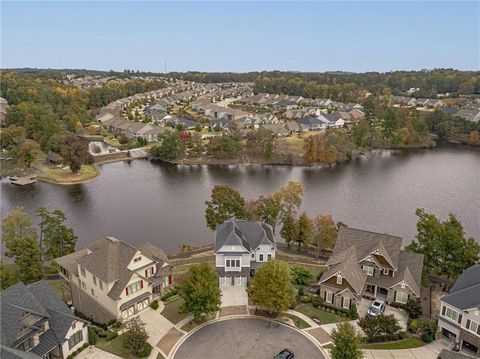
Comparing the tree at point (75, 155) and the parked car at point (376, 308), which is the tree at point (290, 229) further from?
the tree at point (75, 155)

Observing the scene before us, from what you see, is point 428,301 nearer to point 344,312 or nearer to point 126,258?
point 344,312

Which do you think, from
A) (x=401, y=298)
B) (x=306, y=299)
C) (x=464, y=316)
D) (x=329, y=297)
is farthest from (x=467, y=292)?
(x=306, y=299)

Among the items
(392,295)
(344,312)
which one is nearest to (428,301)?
(392,295)

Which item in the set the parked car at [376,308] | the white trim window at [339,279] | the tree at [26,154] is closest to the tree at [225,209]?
the white trim window at [339,279]

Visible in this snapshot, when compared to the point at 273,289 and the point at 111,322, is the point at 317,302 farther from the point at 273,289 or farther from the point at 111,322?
the point at 111,322

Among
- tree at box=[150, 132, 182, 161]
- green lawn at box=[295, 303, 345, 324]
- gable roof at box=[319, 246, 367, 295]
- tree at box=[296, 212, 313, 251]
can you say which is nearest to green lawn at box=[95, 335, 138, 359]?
green lawn at box=[295, 303, 345, 324]
